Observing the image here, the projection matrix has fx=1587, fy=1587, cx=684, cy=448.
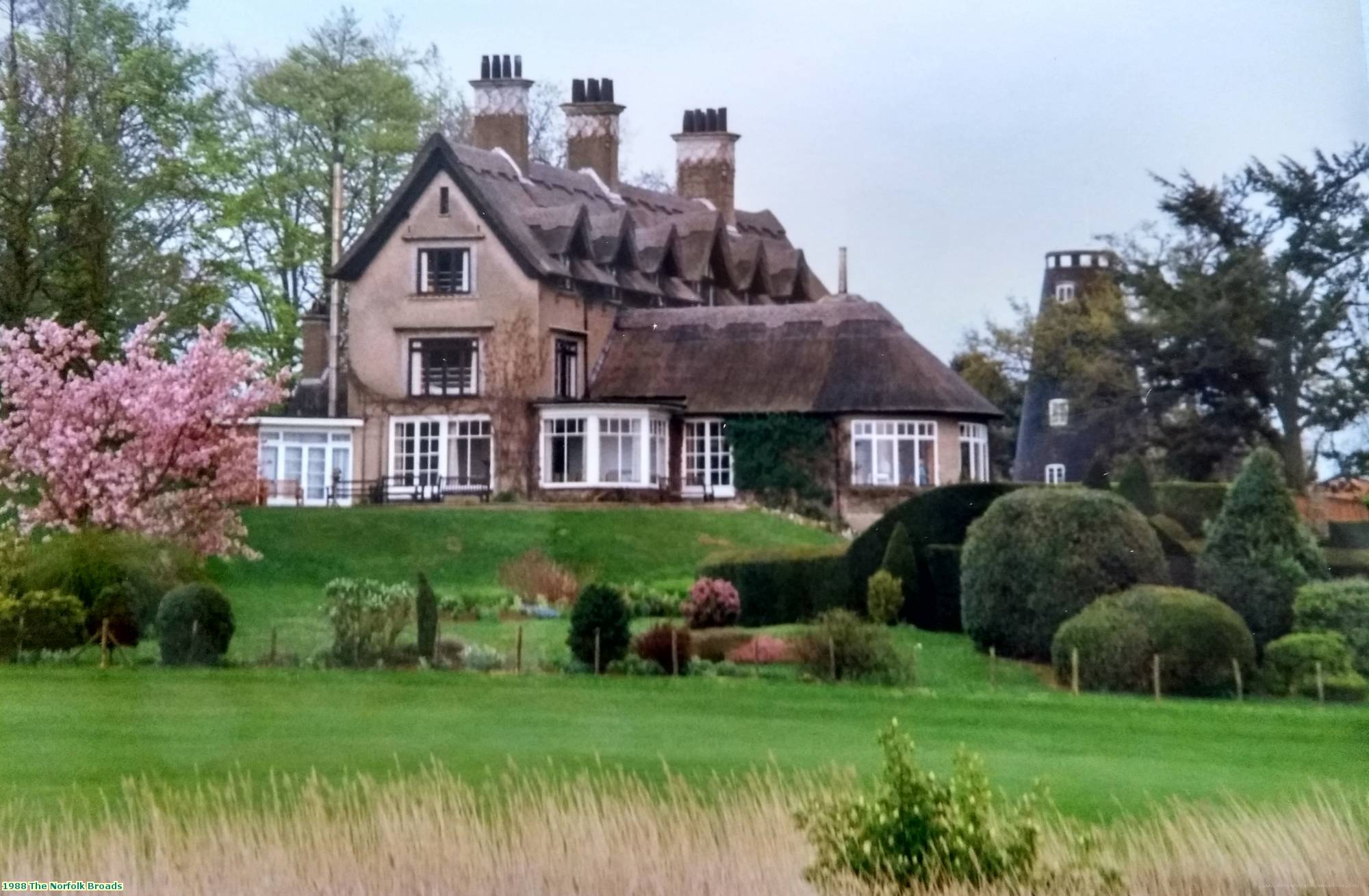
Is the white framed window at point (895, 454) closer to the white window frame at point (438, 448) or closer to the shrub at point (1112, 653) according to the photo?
the shrub at point (1112, 653)

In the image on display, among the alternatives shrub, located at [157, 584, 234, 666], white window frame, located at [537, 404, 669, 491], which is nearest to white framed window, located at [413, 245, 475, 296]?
white window frame, located at [537, 404, 669, 491]

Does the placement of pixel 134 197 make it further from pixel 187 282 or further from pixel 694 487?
pixel 694 487

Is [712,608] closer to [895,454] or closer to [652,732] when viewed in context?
[652,732]

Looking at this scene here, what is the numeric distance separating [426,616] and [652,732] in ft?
3.33

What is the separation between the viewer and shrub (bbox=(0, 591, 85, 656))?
20.9ft

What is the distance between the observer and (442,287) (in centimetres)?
648

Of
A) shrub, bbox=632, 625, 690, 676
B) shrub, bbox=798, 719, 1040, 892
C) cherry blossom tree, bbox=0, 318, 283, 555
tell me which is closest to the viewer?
shrub, bbox=798, 719, 1040, 892

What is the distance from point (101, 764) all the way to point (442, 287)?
88.5 inches

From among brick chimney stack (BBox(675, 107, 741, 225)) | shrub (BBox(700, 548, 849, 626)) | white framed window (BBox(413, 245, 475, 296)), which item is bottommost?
shrub (BBox(700, 548, 849, 626))

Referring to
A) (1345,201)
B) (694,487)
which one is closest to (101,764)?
(694,487)

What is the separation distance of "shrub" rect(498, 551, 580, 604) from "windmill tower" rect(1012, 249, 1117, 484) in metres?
1.84

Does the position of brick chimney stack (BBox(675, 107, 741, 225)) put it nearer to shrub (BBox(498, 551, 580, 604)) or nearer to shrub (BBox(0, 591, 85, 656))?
shrub (BBox(498, 551, 580, 604))

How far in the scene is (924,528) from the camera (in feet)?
20.4

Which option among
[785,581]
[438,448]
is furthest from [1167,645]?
[438,448]
